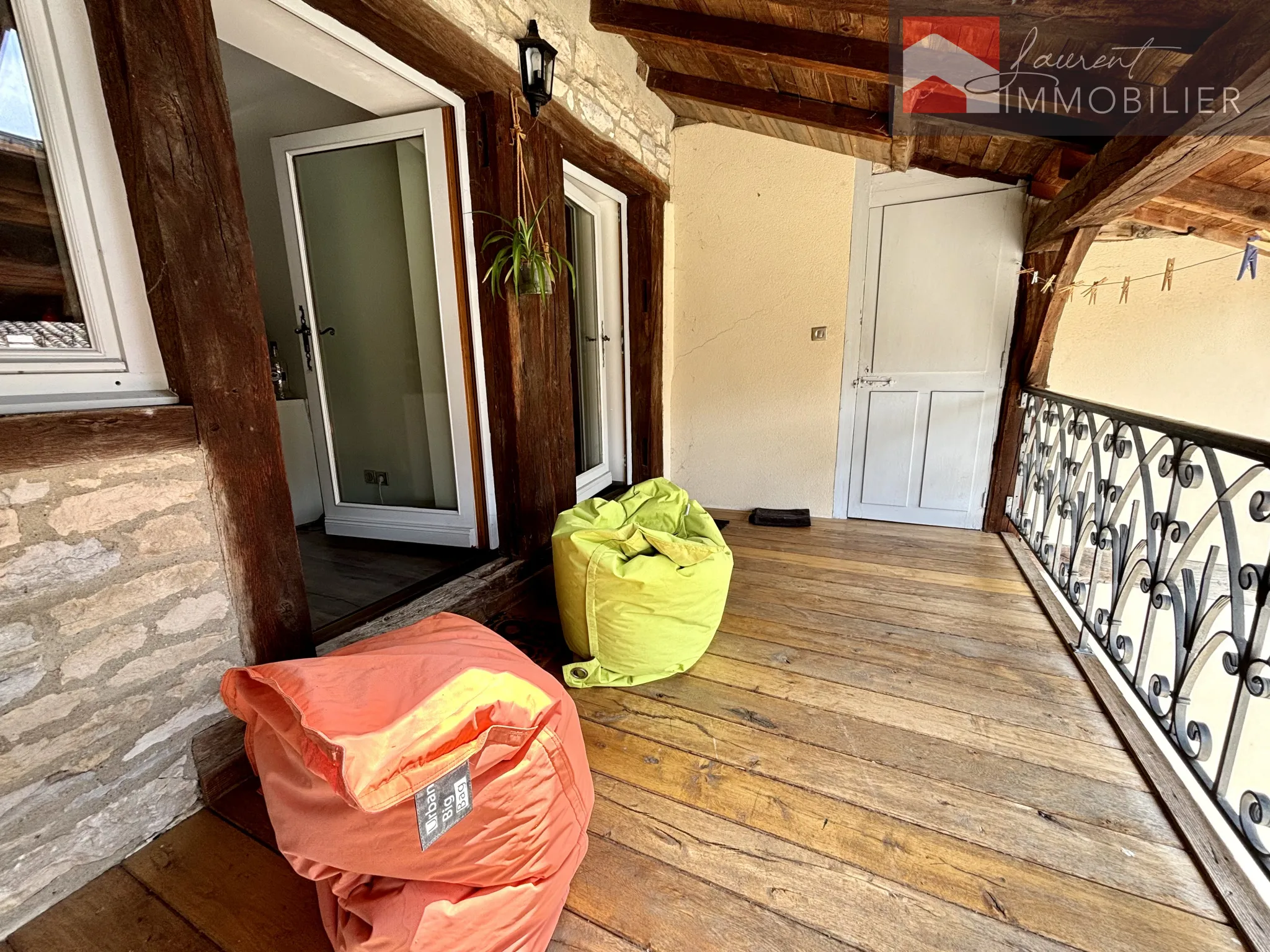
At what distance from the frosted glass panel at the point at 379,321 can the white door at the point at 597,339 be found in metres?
0.97

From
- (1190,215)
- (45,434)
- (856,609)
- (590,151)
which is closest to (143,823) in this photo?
(45,434)

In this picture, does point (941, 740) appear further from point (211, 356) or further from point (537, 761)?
point (211, 356)

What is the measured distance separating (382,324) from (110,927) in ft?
7.60

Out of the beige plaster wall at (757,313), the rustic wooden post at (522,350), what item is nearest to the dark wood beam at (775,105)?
the beige plaster wall at (757,313)

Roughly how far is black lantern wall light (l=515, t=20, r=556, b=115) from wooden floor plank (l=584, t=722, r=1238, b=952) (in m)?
2.31

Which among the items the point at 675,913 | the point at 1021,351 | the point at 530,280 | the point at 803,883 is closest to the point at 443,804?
the point at 675,913

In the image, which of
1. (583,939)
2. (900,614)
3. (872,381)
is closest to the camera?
(583,939)

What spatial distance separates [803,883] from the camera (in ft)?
3.57

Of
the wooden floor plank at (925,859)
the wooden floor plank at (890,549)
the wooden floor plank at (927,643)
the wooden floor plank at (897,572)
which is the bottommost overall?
the wooden floor plank at (890,549)

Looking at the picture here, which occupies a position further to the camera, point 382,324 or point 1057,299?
point 1057,299

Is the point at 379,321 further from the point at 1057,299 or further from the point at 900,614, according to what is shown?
the point at 1057,299

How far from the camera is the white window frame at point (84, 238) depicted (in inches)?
39.4

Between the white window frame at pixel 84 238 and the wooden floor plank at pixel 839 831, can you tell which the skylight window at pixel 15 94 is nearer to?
the white window frame at pixel 84 238

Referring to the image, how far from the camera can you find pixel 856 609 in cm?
230
